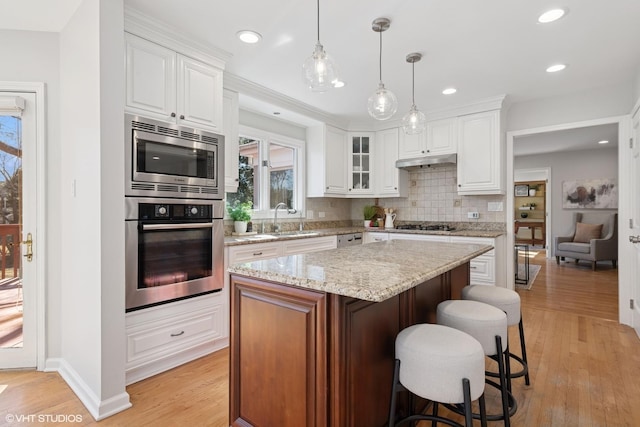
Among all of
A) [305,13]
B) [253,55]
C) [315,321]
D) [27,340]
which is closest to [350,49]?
[305,13]

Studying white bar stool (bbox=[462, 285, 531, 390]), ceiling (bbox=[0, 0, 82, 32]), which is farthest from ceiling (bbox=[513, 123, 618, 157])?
ceiling (bbox=[0, 0, 82, 32])

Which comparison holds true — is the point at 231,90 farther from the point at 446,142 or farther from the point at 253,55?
the point at 446,142

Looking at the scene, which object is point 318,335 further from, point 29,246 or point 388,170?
point 388,170

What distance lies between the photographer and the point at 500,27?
7.79ft

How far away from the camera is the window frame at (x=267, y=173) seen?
13.4ft

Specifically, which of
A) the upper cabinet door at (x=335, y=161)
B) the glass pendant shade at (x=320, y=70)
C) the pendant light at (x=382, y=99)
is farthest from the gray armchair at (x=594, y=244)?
the glass pendant shade at (x=320, y=70)

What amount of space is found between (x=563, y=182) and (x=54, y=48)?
914cm

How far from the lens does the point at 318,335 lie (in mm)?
1333

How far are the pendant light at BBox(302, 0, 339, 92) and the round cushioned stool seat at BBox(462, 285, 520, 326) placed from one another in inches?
62.0

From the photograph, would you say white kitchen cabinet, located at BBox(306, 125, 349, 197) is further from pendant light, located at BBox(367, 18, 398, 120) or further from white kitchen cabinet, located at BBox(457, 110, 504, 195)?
pendant light, located at BBox(367, 18, 398, 120)

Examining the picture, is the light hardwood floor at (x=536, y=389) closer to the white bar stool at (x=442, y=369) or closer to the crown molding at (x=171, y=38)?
the white bar stool at (x=442, y=369)

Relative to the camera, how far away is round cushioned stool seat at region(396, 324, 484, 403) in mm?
1271

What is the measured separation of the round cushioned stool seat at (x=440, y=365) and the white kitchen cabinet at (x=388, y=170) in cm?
355

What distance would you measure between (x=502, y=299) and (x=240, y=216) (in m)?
2.57
